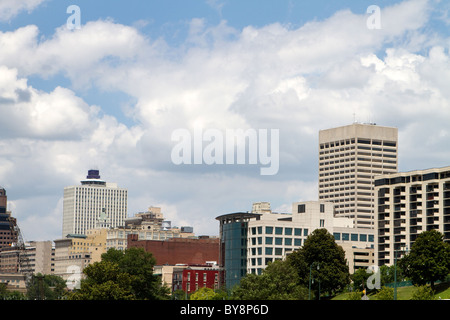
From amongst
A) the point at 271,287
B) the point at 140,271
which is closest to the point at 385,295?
the point at 271,287

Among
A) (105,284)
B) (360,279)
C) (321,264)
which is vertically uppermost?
(321,264)

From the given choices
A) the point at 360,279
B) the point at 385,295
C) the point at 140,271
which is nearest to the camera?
the point at 385,295

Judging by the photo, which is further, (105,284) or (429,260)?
(429,260)

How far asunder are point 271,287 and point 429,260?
31894mm

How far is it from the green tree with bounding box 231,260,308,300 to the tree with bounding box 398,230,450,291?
70.2 ft

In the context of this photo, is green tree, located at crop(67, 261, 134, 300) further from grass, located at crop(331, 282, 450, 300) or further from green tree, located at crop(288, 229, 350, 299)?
grass, located at crop(331, 282, 450, 300)

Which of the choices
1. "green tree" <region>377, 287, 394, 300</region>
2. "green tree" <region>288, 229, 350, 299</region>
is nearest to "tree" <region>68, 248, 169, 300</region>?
"green tree" <region>288, 229, 350, 299</region>

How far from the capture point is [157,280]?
168m

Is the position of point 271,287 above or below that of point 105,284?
above

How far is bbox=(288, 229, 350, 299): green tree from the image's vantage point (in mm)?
159250

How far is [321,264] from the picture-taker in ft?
533
